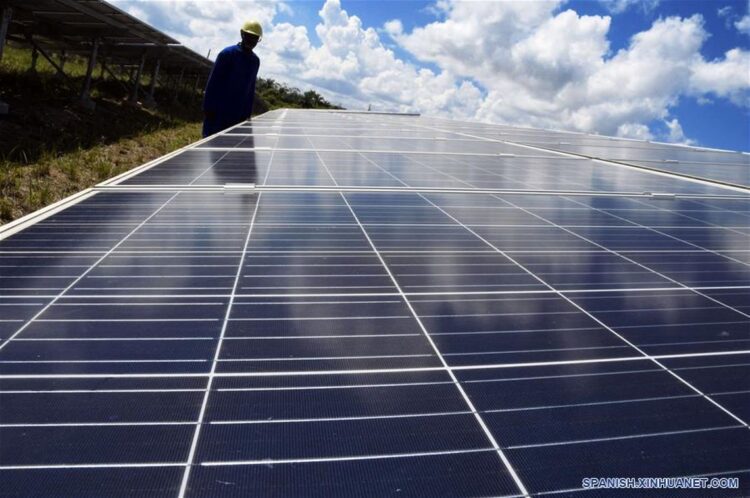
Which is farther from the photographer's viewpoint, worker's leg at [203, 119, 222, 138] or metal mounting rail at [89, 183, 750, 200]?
worker's leg at [203, 119, 222, 138]

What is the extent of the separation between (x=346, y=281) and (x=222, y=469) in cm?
183

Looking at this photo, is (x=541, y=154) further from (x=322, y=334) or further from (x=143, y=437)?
(x=143, y=437)

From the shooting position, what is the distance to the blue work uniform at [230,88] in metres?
11.3

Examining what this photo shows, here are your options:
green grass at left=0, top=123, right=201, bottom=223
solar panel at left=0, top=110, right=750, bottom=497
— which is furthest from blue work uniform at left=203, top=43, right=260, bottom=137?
solar panel at left=0, top=110, right=750, bottom=497

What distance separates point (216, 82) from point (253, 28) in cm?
133

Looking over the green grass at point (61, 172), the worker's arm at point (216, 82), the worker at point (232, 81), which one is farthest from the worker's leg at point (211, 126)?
the green grass at point (61, 172)

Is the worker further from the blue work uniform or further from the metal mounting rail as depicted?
the metal mounting rail

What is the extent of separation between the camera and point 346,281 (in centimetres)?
354

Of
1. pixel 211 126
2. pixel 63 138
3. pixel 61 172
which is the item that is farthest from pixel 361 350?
pixel 63 138

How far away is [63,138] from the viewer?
49.8 feet

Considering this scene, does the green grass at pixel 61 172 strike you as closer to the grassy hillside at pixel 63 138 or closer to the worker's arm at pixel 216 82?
the grassy hillside at pixel 63 138

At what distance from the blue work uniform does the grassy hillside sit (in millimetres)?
2785

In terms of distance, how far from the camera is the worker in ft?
36.8

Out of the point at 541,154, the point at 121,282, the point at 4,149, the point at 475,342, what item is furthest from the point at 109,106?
the point at 475,342
